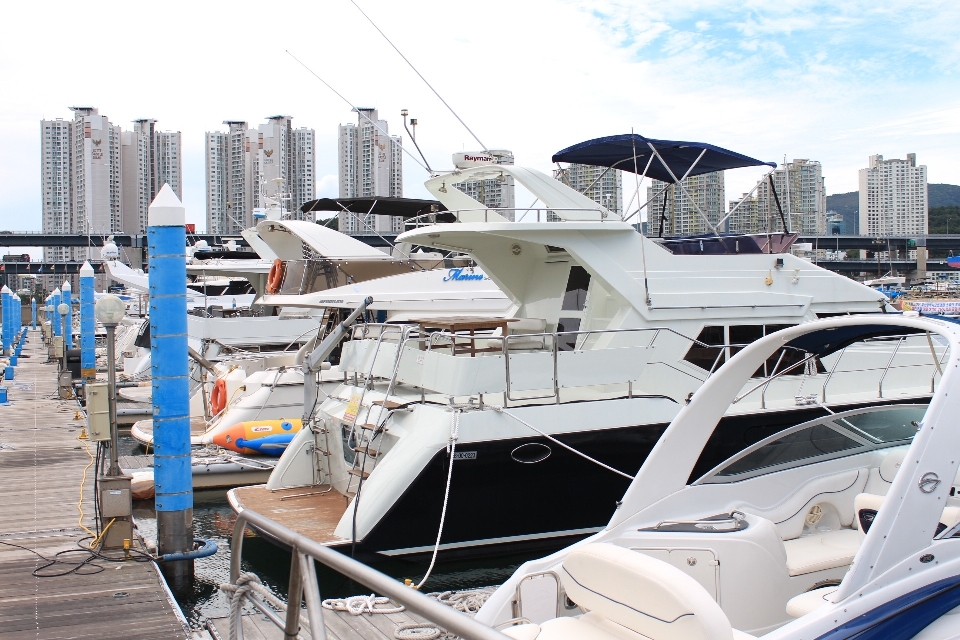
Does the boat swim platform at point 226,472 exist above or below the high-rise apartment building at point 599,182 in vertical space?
below

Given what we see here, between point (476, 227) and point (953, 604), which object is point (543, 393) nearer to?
point (476, 227)

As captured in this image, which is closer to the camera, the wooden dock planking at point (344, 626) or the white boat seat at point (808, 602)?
the white boat seat at point (808, 602)

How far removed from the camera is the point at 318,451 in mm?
11289

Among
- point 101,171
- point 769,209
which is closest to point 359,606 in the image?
point 769,209

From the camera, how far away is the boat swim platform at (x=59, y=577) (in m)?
6.57

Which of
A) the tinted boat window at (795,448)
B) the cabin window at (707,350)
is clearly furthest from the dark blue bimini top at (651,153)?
the tinted boat window at (795,448)

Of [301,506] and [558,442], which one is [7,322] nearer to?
[301,506]

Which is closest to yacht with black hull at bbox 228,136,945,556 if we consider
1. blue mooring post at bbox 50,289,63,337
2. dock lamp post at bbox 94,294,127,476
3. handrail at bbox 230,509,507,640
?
dock lamp post at bbox 94,294,127,476

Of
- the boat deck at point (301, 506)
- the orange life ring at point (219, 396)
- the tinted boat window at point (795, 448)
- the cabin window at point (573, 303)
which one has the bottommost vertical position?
the boat deck at point (301, 506)

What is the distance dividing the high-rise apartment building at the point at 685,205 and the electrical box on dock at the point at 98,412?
7.00 meters

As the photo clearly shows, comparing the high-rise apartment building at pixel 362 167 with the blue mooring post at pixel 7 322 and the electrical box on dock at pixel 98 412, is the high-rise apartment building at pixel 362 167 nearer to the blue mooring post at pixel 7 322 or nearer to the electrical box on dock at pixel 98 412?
the blue mooring post at pixel 7 322

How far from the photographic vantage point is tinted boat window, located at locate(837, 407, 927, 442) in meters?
6.49

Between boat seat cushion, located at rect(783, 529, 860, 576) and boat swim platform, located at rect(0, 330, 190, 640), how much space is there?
166 inches

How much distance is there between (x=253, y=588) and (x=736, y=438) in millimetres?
6852
